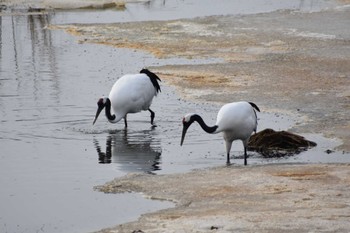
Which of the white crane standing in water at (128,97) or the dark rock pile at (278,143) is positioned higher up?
the white crane standing in water at (128,97)

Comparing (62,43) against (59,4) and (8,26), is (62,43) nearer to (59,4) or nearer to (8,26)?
(8,26)

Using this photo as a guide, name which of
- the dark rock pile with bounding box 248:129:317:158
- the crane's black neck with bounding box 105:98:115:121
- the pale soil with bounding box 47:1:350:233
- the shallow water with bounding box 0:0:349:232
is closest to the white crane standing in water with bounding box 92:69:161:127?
the crane's black neck with bounding box 105:98:115:121

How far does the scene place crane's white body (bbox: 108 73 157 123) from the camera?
53.9 ft

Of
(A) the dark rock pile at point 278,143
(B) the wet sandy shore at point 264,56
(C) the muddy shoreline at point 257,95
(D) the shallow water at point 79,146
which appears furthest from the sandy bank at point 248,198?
(B) the wet sandy shore at point 264,56

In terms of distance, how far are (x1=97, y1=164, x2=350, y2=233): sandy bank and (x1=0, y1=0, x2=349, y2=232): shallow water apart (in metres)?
0.47

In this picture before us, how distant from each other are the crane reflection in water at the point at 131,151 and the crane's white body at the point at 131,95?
0.39 meters

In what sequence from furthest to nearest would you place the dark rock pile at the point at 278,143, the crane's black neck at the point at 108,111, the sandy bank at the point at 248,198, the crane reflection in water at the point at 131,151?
the crane's black neck at the point at 108,111 < the dark rock pile at the point at 278,143 < the crane reflection in water at the point at 131,151 < the sandy bank at the point at 248,198

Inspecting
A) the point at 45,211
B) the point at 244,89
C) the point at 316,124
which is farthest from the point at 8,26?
the point at 45,211

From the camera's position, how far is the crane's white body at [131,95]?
1644cm

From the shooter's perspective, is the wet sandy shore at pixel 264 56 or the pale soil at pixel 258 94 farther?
the wet sandy shore at pixel 264 56

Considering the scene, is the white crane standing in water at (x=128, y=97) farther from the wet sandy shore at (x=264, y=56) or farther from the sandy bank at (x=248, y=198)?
Answer: the sandy bank at (x=248, y=198)

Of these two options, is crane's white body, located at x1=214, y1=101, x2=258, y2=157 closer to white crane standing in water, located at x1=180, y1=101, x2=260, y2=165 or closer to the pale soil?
white crane standing in water, located at x1=180, y1=101, x2=260, y2=165

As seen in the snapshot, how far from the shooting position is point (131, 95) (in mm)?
16562

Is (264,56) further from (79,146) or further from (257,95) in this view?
(79,146)
